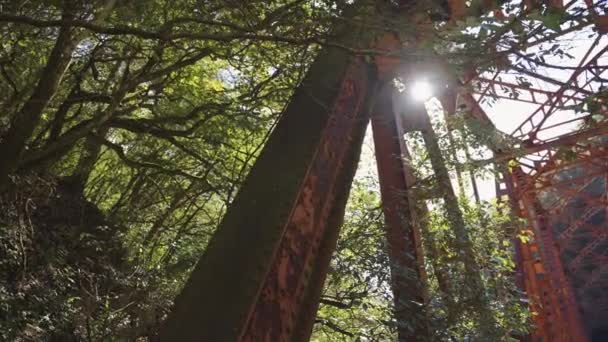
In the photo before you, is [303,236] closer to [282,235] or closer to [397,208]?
[282,235]

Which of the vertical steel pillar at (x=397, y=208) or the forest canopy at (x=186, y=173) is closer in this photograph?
the forest canopy at (x=186, y=173)

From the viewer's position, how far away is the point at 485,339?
370 centimetres

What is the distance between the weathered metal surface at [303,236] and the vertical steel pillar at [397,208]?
1173 millimetres

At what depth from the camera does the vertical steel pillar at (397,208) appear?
355cm

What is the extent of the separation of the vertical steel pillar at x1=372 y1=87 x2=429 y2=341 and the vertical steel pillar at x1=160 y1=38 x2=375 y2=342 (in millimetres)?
1215

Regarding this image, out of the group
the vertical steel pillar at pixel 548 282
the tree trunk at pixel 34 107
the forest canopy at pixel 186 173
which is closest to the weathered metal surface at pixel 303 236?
the forest canopy at pixel 186 173

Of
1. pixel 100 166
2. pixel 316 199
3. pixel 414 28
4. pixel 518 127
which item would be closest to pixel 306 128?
pixel 316 199

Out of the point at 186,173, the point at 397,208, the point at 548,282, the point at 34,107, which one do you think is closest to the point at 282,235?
the point at 397,208

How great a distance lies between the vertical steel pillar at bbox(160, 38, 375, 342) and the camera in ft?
4.86

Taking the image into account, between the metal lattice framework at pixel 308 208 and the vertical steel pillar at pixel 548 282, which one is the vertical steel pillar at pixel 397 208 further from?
the vertical steel pillar at pixel 548 282

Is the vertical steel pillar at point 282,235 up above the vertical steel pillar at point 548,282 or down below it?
below

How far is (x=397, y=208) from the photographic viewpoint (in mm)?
3762

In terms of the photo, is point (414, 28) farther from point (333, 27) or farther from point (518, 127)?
point (518, 127)

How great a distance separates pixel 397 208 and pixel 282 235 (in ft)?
7.21
